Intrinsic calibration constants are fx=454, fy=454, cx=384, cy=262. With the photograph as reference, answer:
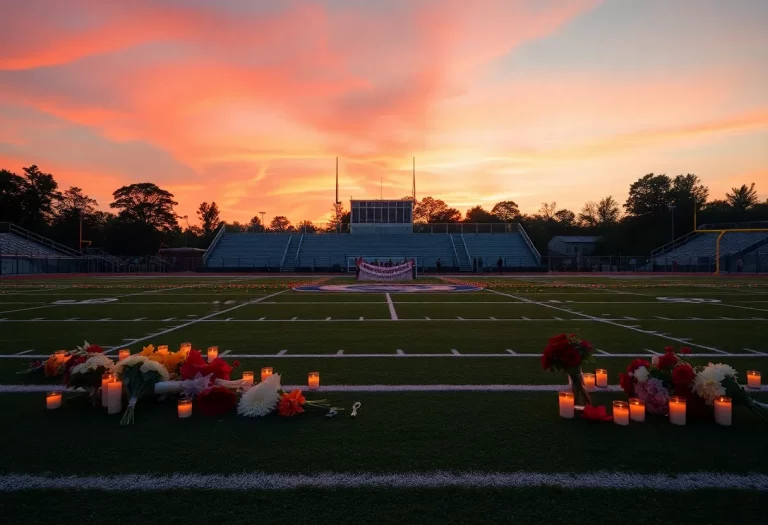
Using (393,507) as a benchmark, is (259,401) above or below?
above

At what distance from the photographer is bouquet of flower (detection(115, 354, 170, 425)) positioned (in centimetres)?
564

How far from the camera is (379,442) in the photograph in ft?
15.3

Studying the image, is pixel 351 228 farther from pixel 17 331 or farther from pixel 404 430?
pixel 404 430

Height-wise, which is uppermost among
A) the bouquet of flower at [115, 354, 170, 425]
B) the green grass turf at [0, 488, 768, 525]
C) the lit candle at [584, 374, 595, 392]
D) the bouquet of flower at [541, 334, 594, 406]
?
the bouquet of flower at [541, 334, 594, 406]

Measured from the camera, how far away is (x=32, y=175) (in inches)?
2800

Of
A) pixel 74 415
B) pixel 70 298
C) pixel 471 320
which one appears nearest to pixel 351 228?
pixel 70 298

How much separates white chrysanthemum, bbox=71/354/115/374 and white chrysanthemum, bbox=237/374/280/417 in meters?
1.78

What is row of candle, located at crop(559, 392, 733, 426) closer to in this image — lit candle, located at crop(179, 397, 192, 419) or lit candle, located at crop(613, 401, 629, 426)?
lit candle, located at crop(613, 401, 629, 426)

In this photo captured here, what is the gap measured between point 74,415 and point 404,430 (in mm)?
4037

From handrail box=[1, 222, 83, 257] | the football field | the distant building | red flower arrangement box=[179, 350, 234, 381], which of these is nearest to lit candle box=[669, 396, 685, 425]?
the football field

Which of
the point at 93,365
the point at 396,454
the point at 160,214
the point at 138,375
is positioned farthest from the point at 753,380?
the point at 160,214

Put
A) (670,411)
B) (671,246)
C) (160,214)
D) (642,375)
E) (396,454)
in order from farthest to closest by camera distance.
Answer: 1. (160,214)
2. (671,246)
3. (642,375)
4. (670,411)
5. (396,454)

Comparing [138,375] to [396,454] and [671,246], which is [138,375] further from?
[671,246]

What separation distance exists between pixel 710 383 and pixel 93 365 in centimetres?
737
